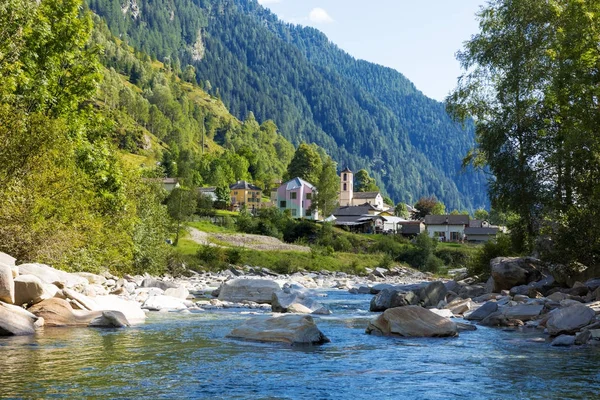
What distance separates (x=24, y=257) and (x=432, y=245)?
67.1m

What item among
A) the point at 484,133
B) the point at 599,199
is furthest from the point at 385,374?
the point at 484,133

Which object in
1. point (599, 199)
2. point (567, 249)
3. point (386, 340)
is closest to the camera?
point (386, 340)

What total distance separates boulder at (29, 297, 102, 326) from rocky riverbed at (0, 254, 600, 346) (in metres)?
0.03

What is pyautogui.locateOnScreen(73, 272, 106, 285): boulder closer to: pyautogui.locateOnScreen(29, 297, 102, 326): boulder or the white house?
pyautogui.locateOnScreen(29, 297, 102, 326): boulder

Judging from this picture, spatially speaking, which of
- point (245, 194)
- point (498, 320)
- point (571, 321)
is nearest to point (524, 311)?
point (498, 320)

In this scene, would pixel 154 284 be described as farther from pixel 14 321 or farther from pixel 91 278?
pixel 14 321

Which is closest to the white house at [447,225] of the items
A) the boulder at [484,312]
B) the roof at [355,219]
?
the roof at [355,219]

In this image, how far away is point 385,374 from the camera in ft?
36.4

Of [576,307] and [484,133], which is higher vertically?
[484,133]

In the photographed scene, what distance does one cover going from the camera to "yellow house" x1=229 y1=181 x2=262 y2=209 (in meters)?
140

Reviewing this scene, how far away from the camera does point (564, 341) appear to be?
14125 mm

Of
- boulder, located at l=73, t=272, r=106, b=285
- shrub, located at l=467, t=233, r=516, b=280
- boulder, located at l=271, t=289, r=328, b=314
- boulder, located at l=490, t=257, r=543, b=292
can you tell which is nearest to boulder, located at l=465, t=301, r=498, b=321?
boulder, located at l=271, t=289, r=328, b=314

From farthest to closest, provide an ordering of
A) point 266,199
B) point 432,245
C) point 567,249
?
point 266,199 < point 432,245 < point 567,249

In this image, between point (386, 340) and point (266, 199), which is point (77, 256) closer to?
point (386, 340)
